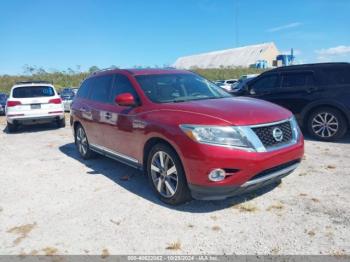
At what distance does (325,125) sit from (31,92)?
9418 mm

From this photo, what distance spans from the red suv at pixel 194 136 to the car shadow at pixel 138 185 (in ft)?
0.71

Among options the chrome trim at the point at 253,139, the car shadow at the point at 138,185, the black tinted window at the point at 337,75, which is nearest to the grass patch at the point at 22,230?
the car shadow at the point at 138,185

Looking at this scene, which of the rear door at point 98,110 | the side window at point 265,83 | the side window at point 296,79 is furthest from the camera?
the side window at point 265,83

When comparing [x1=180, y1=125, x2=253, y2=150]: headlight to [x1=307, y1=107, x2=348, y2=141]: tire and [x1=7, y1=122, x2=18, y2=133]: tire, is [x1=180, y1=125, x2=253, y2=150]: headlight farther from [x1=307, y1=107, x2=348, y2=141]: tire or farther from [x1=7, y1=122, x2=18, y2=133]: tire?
[x1=7, y1=122, x2=18, y2=133]: tire

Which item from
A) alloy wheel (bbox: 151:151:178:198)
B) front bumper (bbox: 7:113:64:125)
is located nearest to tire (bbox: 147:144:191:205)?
alloy wheel (bbox: 151:151:178:198)

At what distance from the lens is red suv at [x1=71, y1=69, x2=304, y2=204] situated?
3.55 meters

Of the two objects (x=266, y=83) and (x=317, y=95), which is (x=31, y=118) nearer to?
(x=266, y=83)

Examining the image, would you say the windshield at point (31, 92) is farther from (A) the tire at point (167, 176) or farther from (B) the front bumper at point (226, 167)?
(B) the front bumper at point (226, 167)

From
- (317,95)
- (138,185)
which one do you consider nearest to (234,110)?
(138,185)

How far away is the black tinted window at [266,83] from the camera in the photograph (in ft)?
26.9

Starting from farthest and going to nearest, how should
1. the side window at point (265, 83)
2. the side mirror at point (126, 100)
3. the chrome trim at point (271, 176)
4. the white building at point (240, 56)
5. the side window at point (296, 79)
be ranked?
the white building at point (240, 56) → the side window at point (265, 83) → the side window at point (296, 79) → the side mirror at point (126, 100) → the chrome trim at point (271, 176)

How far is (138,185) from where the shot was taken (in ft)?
16.5

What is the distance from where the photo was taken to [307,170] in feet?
17.6

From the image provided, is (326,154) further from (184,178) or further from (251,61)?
(251,61)
